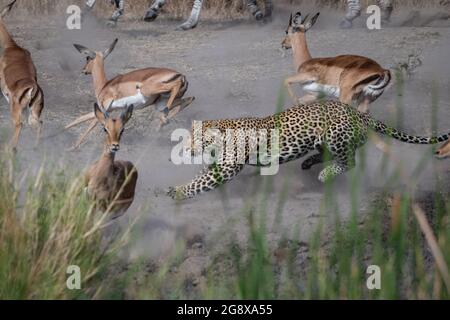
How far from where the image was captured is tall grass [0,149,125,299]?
272 inches

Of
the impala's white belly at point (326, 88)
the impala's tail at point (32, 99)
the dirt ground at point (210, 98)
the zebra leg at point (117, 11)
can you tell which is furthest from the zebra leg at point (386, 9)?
the impala's tail at point (32, 99)

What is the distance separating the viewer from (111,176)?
8812 mm

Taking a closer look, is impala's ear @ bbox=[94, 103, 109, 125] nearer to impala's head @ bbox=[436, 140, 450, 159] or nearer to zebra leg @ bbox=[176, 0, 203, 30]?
impala's head @ bbox=[436, 140, 450, 159]

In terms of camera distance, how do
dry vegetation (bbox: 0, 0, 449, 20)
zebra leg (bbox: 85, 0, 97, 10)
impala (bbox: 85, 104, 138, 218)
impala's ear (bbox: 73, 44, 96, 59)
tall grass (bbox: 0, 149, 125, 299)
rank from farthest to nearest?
dry vegetation (bbox: 0, 0, 449, 20) < zebra leg (bbox: 85, 0, 97, 10) < impala's ear (bbox: 73, 44, 96, 59) < impala (bbox: 85, 104, 138, 218) < tall grass (bbox: 0, 149, 125, 299)

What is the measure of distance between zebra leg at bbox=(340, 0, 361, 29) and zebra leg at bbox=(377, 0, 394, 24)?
0.26 m

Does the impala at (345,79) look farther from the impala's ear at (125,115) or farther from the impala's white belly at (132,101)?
the impala's ear at (125,115)

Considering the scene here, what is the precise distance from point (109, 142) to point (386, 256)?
196 cm

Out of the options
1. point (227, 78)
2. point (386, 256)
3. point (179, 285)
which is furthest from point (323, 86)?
point (179, 285)

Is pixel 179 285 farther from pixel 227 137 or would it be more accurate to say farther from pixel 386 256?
pixel 227 137

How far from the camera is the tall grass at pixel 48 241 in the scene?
6918 mm

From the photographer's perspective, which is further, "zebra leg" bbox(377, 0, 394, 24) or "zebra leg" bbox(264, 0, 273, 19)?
"zebra leg" bbox(264, 0, 273, 19)

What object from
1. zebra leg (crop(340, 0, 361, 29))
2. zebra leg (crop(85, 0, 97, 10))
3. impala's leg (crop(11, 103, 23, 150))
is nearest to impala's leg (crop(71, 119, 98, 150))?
impala's leg (crop(11, 103, 23, 150))

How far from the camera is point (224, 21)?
47.4 feet

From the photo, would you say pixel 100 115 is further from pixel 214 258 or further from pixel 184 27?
pixel 184 27
